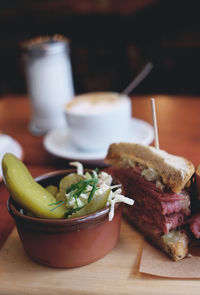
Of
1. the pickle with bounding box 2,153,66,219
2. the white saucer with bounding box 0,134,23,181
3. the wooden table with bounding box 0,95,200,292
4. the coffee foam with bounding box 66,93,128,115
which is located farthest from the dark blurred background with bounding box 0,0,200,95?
the pickle with bounding box 2,153,66,219

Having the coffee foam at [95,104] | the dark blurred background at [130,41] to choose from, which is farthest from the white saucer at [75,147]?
the dark blurred background at [130,41]

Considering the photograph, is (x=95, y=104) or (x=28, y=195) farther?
(x=95, y=104)

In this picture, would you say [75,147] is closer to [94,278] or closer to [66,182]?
[66,182]

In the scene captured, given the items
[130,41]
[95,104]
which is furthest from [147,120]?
[130,41]

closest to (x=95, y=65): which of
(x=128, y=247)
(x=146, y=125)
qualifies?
(x=146, y=125)

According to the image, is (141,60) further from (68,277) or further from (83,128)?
(68,277)

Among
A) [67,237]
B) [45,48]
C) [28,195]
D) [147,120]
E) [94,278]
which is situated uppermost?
[45,48]
